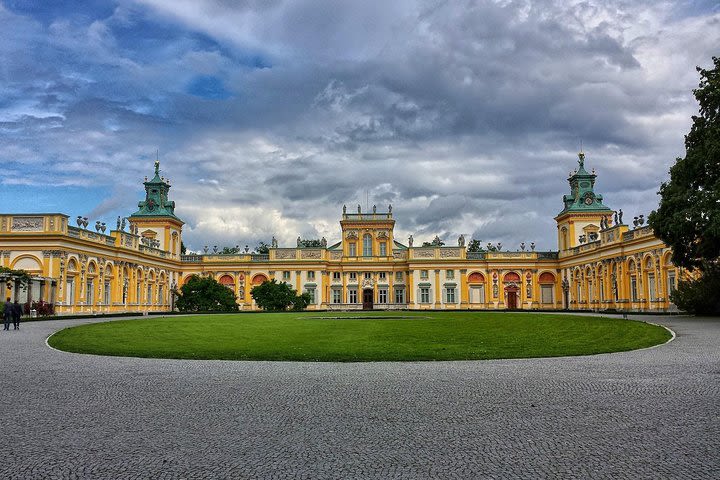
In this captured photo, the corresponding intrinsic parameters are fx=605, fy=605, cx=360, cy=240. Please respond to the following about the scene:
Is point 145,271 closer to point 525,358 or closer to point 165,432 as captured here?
point 525,358

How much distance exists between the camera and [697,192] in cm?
2631

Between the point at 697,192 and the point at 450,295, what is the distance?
45.6 metres

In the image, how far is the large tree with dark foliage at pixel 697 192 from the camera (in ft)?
82.2

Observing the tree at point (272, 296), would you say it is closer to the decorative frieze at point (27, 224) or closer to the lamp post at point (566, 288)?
the decorative frieze at point (27, 224)

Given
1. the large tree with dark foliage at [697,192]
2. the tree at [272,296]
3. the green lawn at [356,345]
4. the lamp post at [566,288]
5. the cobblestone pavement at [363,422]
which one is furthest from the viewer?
the lamp post at [566,288]

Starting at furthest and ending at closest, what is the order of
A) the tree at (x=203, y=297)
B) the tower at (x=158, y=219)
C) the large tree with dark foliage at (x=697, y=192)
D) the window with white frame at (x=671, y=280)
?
the tower at (x=158, y=219) → the tree at (x=203, y=297) → the window with white frame at (x=671, y=280) → the large tree with dark foliage at (x=697, y=192)

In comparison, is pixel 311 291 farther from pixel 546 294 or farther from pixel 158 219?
pixel 546 294

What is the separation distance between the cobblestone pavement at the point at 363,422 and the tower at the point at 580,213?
→ 190 feet

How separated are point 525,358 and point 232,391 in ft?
24.3

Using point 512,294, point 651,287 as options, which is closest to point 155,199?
point 512,294

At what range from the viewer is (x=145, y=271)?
60719 millimetres

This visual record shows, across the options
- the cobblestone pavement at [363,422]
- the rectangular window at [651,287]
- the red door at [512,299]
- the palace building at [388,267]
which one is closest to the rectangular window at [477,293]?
the palace building at [388,267]

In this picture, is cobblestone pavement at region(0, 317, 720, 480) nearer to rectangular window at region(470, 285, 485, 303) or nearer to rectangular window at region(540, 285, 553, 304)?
rectangular window at region(470, 285, 485, 303)

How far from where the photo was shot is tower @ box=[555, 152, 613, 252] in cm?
6681
